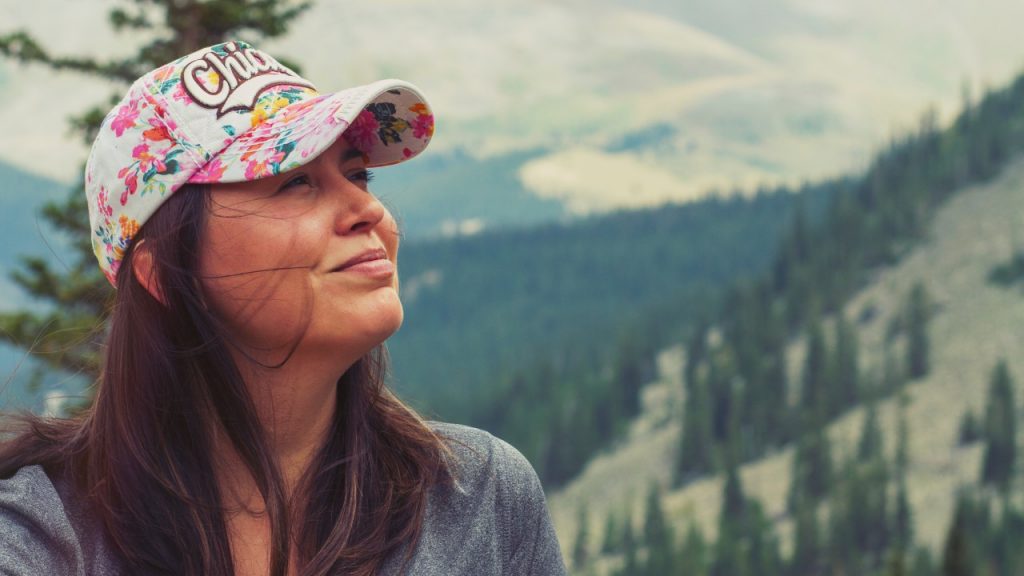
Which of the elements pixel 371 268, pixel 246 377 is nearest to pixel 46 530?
pixel 246 377

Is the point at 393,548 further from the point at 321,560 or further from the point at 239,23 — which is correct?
the point at 239,23

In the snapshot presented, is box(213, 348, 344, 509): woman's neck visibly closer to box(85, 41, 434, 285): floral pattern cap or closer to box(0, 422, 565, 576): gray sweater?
box(0, 422, 565, 576): gray sweater

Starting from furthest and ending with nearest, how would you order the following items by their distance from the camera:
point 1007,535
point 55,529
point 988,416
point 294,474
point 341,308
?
point 988,416
point 1007,535
point 294,474
point 341,308
point 55,529

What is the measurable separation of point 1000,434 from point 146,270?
190141 millimetres

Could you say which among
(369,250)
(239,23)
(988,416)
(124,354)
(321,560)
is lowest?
(988,416)

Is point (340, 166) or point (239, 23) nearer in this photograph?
Answer: point (340, 166)

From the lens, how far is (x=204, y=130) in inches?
159

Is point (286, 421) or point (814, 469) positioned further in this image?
point (814, 469)

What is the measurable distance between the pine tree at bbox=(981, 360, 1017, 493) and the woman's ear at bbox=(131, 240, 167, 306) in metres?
184

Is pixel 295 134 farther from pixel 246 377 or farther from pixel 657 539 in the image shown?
pixel 657 539

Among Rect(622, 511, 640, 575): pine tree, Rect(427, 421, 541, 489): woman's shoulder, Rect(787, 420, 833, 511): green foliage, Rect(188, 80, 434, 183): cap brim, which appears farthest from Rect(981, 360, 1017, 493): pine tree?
Rect(188, 80, 434, 183): cap brim

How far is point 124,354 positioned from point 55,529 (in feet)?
1.94

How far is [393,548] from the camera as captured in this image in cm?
409

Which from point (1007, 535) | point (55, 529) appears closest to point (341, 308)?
point (55, 529)
